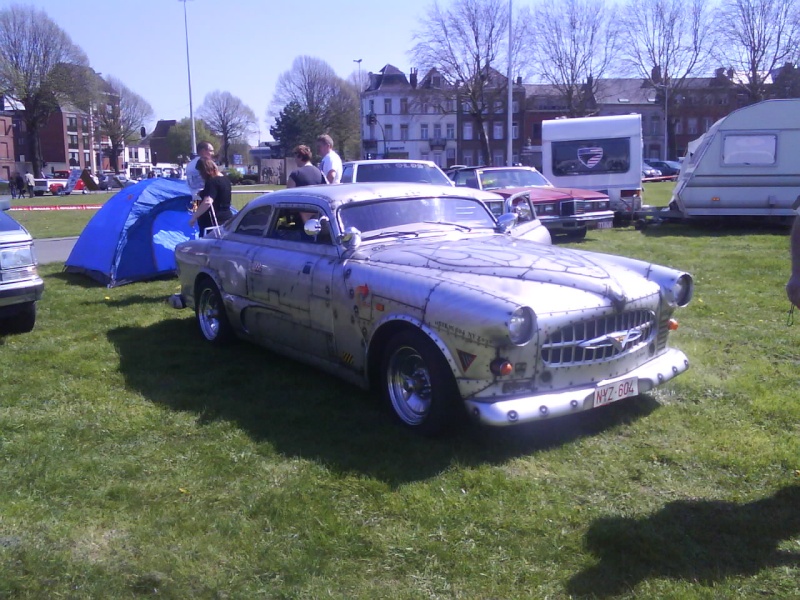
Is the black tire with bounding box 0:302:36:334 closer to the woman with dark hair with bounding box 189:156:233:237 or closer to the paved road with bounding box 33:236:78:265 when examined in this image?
the woman with dark hair with bounding box 189:156:233:237

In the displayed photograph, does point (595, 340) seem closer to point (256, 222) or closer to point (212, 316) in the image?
point (256, 222)

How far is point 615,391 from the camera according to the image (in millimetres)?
4734

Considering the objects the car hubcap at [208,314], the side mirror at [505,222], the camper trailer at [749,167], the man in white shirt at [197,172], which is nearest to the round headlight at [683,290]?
the side mirror at [505,222]

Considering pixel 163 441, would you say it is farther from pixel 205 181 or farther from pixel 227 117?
pixel 227 117

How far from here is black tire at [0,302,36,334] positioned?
25.7 ft

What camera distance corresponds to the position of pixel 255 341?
672 centimetres

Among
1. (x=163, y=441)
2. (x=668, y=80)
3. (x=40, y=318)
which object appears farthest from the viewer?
(x=668, y=80)

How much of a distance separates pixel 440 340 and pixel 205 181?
18.9 ft

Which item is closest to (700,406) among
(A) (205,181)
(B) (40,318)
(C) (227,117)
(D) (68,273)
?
(A) (205,181)

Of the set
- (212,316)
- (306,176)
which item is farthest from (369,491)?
(306,176)

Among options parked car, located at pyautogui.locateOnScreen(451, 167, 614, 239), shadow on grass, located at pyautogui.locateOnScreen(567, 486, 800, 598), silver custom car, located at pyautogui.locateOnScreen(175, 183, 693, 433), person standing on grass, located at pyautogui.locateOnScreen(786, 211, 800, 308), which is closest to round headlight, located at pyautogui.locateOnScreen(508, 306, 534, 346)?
silver custom car, located at pyautogui.locateOnScreen(175, 183, 693, 433)

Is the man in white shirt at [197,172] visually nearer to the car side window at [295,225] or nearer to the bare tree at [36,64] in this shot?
the car side window at [295,225]

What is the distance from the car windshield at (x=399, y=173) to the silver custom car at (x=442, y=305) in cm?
633

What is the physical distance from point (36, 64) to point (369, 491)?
6998 centimetres
